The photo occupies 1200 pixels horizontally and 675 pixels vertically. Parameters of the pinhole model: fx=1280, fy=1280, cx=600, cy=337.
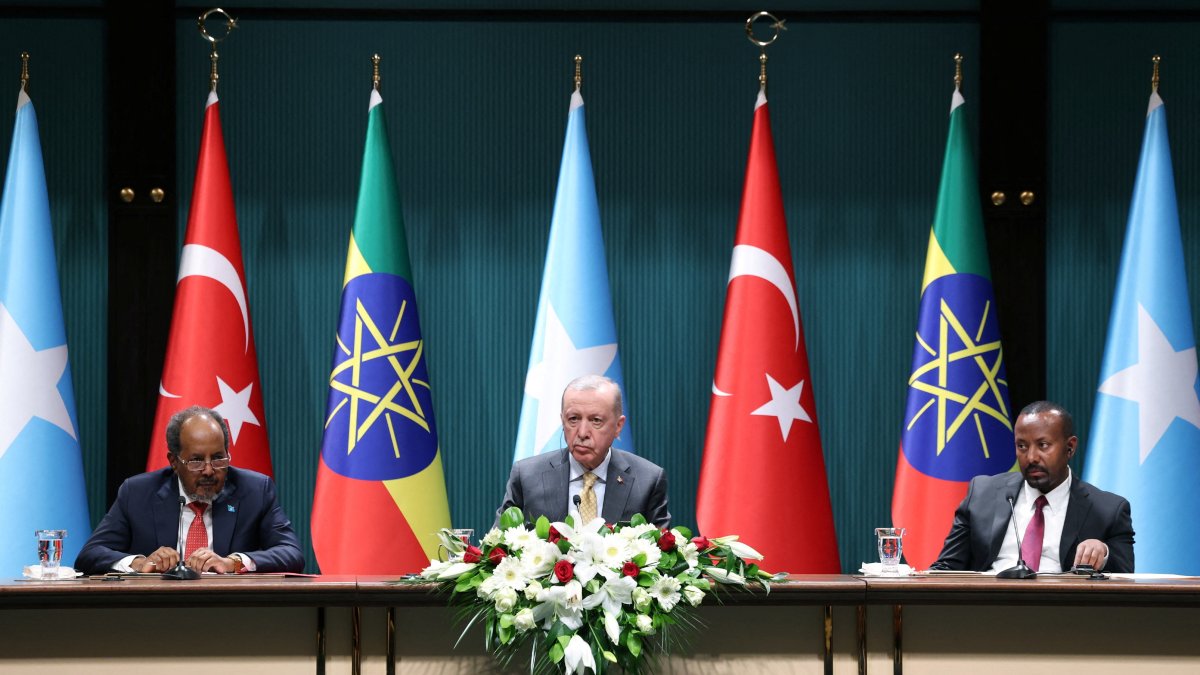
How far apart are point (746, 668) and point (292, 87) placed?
4.00 m

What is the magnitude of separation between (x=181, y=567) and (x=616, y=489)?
4.60 ft

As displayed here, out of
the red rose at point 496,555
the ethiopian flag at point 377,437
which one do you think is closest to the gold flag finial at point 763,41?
the ethiopian flag at point 377,437

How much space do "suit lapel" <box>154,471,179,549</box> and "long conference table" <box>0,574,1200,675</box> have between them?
0.93 meters

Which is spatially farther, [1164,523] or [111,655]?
[1164,523]

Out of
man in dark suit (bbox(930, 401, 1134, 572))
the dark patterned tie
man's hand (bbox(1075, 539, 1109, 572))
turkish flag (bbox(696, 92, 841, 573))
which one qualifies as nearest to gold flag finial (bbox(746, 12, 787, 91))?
turkish flag (bbox(696, 92, 841, 573))

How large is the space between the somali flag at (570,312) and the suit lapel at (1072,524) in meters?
1.86

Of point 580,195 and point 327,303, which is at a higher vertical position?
point 580,195

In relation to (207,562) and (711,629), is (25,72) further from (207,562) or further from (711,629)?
(711,629)

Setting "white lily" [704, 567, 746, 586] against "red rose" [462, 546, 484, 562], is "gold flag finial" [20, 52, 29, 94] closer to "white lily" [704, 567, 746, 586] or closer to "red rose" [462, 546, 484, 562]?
"red rose" [462, 546, 484, 562]

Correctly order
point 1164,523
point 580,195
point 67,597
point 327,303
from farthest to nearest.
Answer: point 327,303, point 580,195, point 1164,523, point 67,597

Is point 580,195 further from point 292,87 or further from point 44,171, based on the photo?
point 44,171

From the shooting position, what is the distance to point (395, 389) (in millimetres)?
5398

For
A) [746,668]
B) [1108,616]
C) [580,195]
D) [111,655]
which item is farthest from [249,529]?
[1108,616]

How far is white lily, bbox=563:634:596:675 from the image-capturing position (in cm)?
282
